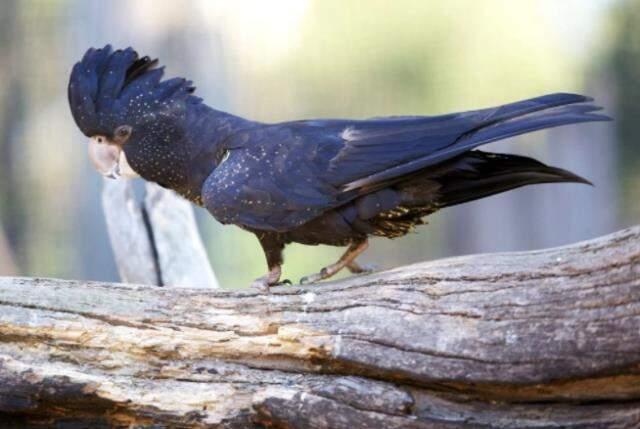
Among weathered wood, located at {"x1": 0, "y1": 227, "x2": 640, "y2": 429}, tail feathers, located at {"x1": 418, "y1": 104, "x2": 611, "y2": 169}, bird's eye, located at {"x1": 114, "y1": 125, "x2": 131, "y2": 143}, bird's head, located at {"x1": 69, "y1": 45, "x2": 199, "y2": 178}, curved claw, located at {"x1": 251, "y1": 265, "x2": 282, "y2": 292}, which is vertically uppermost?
bird's head, located at {"x1": 69, "y1": 45, "x2": 199, "y2": 178}

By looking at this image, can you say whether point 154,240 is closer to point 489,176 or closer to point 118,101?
point 118,101

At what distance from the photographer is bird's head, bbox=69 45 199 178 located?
4219 mm

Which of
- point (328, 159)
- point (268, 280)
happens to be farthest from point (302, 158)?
point (268, 280)

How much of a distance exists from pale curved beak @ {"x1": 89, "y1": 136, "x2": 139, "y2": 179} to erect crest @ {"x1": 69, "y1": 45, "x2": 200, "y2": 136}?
0.06 meters

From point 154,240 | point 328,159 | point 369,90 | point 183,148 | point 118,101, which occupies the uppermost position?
point 369,90

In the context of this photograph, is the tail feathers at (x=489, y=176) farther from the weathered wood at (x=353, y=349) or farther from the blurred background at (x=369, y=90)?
the blurred background at (x=369, y=90)

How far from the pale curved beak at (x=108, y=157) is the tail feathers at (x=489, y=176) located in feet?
4.92

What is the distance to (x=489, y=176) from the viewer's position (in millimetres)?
3971

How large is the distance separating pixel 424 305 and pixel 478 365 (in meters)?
0.31

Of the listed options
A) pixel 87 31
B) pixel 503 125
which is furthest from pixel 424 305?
pixel 87 31

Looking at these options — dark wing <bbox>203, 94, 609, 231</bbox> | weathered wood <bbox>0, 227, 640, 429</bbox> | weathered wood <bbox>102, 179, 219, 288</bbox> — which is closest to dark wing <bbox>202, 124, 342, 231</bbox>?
dark wing <bbox>203, 94, 609, 231</bbox>

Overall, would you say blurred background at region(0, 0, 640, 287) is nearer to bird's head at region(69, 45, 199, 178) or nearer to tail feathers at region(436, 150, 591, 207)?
bird's head at region(69, 45, 199, 178)

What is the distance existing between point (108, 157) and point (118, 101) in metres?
0.28

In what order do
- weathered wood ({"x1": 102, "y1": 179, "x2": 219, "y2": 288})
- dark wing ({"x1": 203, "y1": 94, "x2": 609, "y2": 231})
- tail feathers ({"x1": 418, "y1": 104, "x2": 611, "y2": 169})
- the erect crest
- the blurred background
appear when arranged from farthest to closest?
the blurred background < weathered wood ({"x1": 102, "y1": 179, "x2": 219, "y2": 288}) < the erect crest < dark wing ({"x1": 203, "y1": 94, "x2": 609, "y2": 231}) < tail feathers ({"x1": 418, "y1": 104, "x2": 611, "y2": 169})
